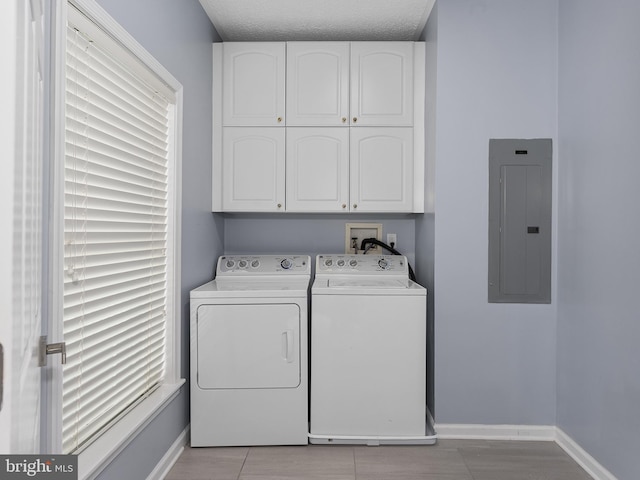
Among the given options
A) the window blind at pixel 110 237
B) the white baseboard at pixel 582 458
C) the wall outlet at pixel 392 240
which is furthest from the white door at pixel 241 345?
the white baseboard at pixel 582 458

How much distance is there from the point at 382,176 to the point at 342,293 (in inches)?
36.0

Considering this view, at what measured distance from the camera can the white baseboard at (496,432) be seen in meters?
2.58

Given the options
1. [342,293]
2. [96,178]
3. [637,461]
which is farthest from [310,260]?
[637,461]

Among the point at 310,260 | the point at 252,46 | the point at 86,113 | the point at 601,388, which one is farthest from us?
the point at 310,260

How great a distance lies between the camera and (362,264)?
3.12 m

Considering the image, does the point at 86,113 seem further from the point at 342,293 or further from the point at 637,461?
the point at 637,461

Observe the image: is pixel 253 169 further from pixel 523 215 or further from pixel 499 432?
pixel 499 432

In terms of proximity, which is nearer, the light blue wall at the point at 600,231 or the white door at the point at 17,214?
the white door at the point at 17,214

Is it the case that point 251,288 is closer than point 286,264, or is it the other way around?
point 251,288

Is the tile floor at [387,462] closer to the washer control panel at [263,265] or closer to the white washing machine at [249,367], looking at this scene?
the white washing machine at [249,367]

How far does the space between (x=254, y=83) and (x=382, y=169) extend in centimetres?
103

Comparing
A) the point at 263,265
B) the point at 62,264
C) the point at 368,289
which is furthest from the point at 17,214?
the point at 263,265

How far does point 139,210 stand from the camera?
198cm

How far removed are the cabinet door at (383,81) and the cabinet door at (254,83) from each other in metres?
0.49
